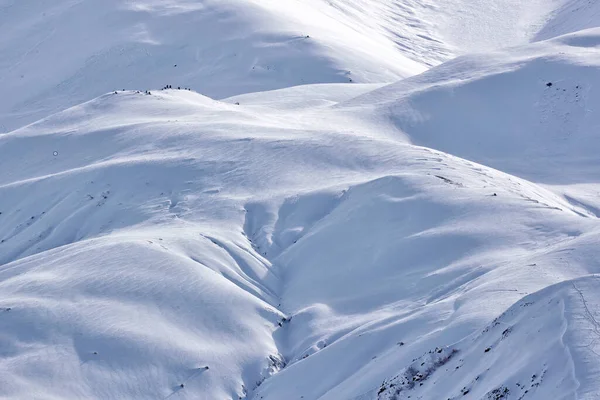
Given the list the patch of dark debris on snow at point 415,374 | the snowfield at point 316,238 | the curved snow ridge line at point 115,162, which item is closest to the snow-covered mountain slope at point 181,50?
the snowfield at point 316,238

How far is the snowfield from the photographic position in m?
16.4

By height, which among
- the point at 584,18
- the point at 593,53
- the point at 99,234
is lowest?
the point at 584,18

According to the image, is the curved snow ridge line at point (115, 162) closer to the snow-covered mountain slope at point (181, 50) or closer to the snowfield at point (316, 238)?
the snowfield at point (316, 238)

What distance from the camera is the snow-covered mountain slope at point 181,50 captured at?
4178cm

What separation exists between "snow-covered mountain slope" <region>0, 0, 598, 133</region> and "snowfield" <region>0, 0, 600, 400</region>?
144cm

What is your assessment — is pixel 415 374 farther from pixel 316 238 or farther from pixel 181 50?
pixel 181 50

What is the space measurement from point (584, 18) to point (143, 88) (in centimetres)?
3079

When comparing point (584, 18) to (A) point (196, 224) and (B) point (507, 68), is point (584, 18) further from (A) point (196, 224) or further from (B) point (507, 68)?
(A) point (196, 224)

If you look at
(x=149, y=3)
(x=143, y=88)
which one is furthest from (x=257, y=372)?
(x=149, y=3)

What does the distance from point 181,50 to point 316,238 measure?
24.1 m

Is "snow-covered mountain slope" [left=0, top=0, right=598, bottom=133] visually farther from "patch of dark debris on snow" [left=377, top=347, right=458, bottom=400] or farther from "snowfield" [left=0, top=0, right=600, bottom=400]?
"patch of dark debris on snow" [left=377, top=347, right=458, bottom=400]

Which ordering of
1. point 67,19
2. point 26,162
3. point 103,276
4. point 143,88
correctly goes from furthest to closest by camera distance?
1. point 67,19
2. point 143,88
3. point 26,162
4. point 103,276

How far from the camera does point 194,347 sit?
18969 millimetres

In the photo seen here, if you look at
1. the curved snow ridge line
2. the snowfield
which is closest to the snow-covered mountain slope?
the snowfield
